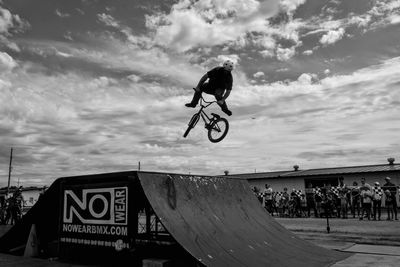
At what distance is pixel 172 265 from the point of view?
5.57 metres

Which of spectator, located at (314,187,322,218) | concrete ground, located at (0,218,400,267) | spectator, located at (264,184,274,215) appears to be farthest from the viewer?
spectator, located at (264,184,274,215)

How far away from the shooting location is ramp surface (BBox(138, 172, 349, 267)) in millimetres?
5758

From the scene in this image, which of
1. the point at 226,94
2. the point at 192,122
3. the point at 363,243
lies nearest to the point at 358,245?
the point at 363,243

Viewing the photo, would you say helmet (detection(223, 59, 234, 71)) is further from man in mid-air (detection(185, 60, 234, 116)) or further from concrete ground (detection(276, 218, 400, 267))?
concrete ground (detection(276, 218, 400, 267))

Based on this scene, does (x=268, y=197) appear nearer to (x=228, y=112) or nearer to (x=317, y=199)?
(x=317, y=199)

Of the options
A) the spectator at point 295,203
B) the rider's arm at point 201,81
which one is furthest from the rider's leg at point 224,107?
the spectator at point 295,203

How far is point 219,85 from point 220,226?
10.6 ft

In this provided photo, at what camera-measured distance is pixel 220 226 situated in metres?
6.85

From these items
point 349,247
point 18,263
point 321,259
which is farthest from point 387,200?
point 18,263

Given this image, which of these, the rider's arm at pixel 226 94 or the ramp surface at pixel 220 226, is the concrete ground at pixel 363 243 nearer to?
the ramp surface at pixel 220 226

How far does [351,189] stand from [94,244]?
522 inches

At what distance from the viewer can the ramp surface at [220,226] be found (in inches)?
227

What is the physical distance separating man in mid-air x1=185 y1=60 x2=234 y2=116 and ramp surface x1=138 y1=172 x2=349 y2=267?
1.94 m

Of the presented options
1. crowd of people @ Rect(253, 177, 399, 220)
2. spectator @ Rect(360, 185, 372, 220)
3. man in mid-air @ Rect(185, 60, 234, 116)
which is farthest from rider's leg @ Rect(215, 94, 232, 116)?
spectator @ Rect(360, 185, 372, 220)
